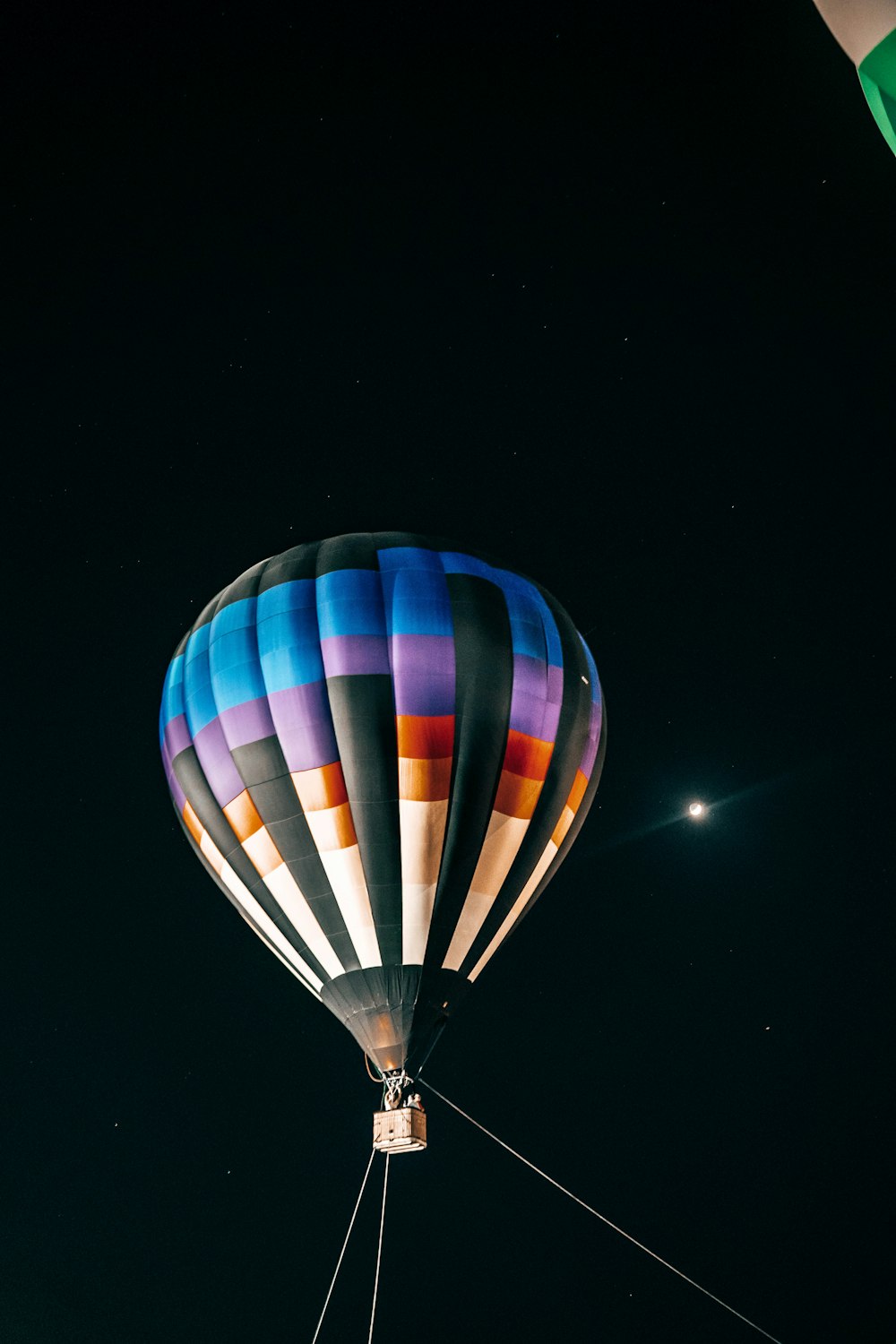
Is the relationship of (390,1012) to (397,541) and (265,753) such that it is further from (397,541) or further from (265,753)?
(397,541)

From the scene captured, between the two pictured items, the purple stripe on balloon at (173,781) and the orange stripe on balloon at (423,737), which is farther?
the purple stripe on balloon at (173,781)

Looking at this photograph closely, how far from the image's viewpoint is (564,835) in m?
11.5

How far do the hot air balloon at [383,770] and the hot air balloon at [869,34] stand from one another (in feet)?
24.8

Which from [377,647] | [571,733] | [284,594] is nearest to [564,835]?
[571,733]

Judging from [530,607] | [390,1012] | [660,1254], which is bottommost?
[660,1254]

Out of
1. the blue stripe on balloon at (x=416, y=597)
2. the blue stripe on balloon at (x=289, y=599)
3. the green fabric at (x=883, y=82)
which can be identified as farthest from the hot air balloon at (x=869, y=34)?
the blue stripe on balloon at (x=289, y=599)

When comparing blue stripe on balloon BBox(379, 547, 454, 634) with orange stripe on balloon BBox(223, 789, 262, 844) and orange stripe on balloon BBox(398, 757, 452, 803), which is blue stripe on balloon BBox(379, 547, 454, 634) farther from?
orange stripe on balloon BBox(223, 789, 262, 844)

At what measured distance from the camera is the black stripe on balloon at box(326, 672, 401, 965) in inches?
406

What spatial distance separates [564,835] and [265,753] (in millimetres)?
2843

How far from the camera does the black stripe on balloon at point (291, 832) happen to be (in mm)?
10445

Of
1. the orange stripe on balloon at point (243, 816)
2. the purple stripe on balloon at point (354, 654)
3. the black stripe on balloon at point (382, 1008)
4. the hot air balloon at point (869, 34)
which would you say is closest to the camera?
the hot air balloon at point (869, 34)

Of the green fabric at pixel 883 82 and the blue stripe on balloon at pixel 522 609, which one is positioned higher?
the blue stripe on balloon at pixel 522 609

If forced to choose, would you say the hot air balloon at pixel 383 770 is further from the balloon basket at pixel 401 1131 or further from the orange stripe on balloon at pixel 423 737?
the balloon basket at pixel 401 1131

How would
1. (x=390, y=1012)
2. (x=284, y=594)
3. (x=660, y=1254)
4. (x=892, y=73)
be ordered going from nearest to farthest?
(x=892, y=73) < (x=390, y=1012) < (x=284, y=594) < (x=660, y=1254)
